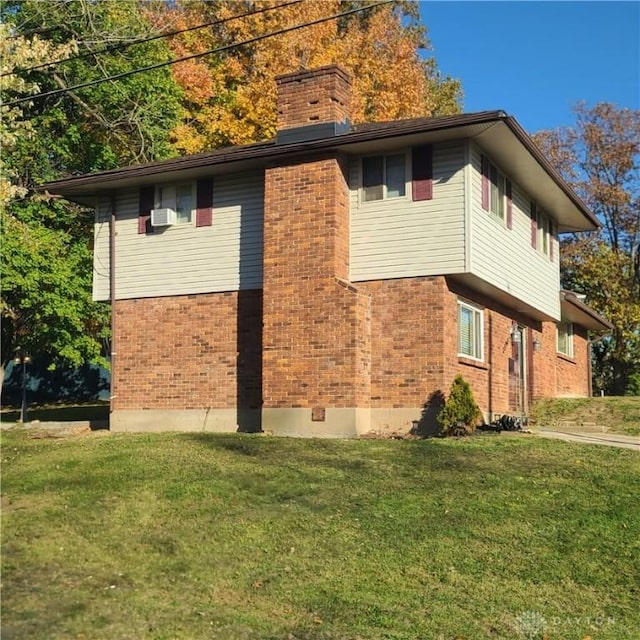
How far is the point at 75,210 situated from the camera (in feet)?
80.8

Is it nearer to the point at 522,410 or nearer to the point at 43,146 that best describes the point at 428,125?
the point at 522,410

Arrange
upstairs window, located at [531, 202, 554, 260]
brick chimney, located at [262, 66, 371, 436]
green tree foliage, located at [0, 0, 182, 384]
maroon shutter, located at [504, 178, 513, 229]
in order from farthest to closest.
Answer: green tree foliage, located at [0, 0, 182, 384]
upstairs window, located at [531, 202, 554, 260]
maroon shutter, located at [504, 178, 513, 229]
brick chimney, located at [262, 66, 371, 436]

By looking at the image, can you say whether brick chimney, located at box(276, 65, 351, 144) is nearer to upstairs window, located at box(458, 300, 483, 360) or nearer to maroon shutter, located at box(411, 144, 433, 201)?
maroon shutter, located at box(411, 144, 433, 201)

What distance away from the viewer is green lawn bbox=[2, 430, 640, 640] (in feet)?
22.2

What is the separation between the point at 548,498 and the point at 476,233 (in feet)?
21.6

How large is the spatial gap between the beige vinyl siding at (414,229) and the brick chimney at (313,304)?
0.27 metres

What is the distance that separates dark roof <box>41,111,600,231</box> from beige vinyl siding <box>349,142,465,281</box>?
773 millimetres

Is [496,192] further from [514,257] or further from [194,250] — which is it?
[194,250]

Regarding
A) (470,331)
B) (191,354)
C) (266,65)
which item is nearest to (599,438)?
(470,331)

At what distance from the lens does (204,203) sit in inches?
698

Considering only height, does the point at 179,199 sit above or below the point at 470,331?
above

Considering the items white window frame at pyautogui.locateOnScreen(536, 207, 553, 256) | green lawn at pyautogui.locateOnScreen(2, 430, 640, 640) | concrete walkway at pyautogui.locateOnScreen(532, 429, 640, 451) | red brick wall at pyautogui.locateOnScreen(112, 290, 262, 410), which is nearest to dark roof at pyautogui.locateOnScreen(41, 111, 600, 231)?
white window frame at pyautogui.locateOnScreen(536, 207, 553, 256)

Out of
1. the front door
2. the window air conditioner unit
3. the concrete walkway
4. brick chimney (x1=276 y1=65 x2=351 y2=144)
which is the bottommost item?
the concrete walkway

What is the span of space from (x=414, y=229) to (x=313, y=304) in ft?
7.47
